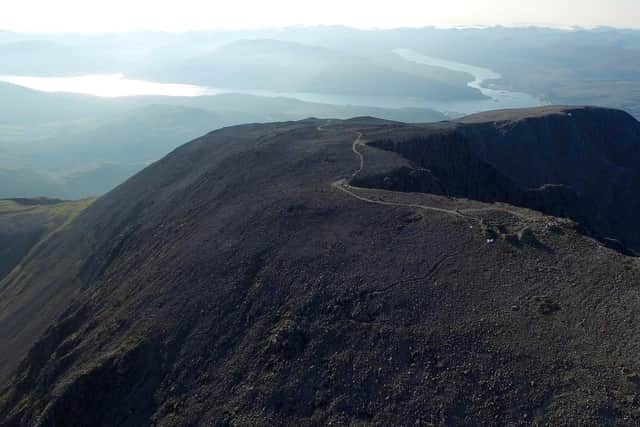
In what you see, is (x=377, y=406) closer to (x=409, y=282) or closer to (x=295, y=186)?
(x=409, y=282)

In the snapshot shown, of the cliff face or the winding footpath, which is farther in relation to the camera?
the cliff face

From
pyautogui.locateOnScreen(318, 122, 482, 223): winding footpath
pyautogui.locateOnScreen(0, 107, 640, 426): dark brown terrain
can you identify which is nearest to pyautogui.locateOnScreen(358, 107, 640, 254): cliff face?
pyautogui.locateOnScreen(0, 107, 640, 426): dark brown terrain

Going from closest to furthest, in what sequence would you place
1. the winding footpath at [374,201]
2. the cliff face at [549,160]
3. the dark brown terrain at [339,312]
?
1. the dark brown terrain at [339,312]
2. the winding footpath at [374,201]
3. the cliff face at [549,160]

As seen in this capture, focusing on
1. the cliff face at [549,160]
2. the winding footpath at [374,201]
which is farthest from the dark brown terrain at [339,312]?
the cliff face at [549,160]

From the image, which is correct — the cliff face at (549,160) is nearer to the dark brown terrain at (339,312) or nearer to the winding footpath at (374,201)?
the dark brown terrain at (339,312)

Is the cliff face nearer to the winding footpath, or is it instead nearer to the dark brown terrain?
the dark brown terrain

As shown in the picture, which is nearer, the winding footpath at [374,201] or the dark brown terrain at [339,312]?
the dark brown terrain at [339,312]
